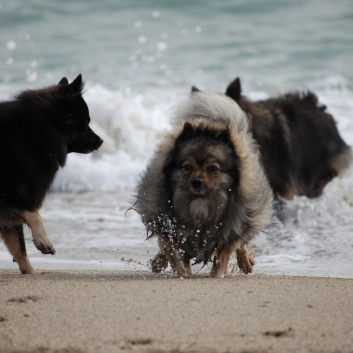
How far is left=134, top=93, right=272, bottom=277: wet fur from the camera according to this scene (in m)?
4.57

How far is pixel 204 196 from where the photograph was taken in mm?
4613

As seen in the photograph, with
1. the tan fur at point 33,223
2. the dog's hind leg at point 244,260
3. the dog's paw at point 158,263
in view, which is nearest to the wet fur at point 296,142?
the dog's hind leg at point 244,260

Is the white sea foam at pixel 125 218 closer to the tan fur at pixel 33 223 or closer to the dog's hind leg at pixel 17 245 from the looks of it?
the dog's hind leg at pixel 17 245

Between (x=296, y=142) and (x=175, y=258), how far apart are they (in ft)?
13.4

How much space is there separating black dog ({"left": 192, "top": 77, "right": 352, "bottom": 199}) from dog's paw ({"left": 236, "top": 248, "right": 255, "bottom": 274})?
2.91 m

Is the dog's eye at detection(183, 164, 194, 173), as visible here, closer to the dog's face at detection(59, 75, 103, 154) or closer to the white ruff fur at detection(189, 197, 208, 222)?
the white ruff fur at detection(189, 197, 208, 222)

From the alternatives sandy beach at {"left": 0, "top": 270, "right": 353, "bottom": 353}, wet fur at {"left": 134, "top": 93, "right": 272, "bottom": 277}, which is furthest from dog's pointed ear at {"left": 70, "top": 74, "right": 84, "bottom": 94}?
sandy beach at {"left": 0, "top": 270, "right": 353, "bottom": 353}

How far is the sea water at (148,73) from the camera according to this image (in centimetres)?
670

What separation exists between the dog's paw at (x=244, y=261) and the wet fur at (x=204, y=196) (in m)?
0.21

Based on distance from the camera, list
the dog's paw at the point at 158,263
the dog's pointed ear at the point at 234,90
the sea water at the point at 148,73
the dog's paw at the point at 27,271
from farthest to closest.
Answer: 1. the dog's pointed ear at the point at 234,90
2. the sea water at the point at 148,73
3. the dog's paw at the point at 158,263
4. the dog's paw at the point at 27,271

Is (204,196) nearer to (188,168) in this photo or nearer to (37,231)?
(188,168)

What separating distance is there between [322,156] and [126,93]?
722 cm

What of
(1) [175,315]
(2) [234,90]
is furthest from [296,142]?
(1) [175,315]

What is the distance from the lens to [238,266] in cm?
514
